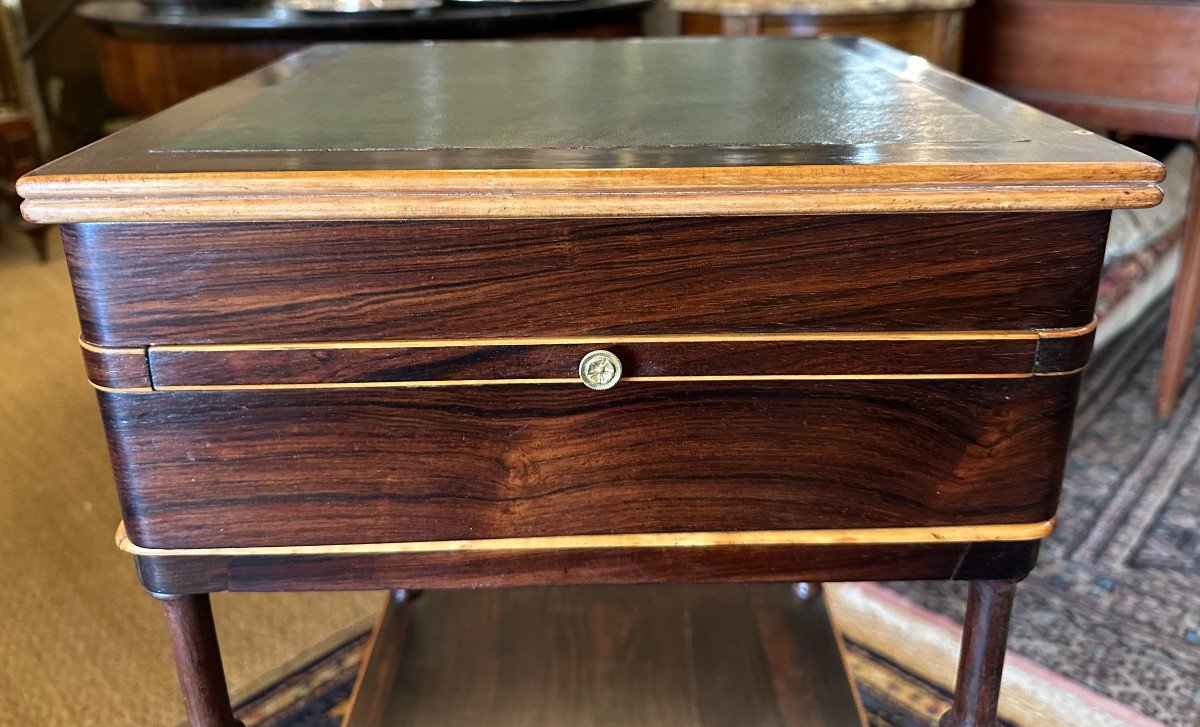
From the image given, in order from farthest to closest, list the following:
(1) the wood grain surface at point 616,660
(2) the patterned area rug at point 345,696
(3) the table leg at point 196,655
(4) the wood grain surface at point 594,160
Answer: (2) the patterned area rug at point 345,696 < (1) the wood grain surface at point 616,660 < (3) the table leg at point 196,655 < (4) the wood grain surface at point 594,160

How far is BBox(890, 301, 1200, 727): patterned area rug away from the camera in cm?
104

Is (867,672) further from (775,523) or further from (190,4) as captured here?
(190,4)

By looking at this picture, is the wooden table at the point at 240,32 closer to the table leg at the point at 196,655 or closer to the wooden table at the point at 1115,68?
the wooden table at the point at 1115,68

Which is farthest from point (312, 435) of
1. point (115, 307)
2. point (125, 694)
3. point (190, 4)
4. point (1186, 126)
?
point (1186, 126)

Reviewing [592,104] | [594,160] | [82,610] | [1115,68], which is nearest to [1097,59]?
[1115,68]

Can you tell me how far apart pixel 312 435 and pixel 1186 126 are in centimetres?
133

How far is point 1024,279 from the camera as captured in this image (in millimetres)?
547

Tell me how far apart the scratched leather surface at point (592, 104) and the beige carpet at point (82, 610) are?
0.64m

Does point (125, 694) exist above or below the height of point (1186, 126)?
below

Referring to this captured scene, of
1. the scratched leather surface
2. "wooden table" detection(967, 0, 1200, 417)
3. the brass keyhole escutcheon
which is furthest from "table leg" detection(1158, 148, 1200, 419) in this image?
the brass keyhole escutcheon

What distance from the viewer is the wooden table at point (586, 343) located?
1.71 ft

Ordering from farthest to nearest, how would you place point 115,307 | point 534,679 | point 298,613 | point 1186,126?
point 1186,126, point 298,613, point 534,679, point 115,307

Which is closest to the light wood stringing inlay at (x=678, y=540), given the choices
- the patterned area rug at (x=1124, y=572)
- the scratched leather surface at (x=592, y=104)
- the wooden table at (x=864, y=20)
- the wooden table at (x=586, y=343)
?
the wooden table at (x=586, y=343)

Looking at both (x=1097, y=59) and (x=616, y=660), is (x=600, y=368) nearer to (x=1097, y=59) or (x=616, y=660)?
(x=616, y=660)
